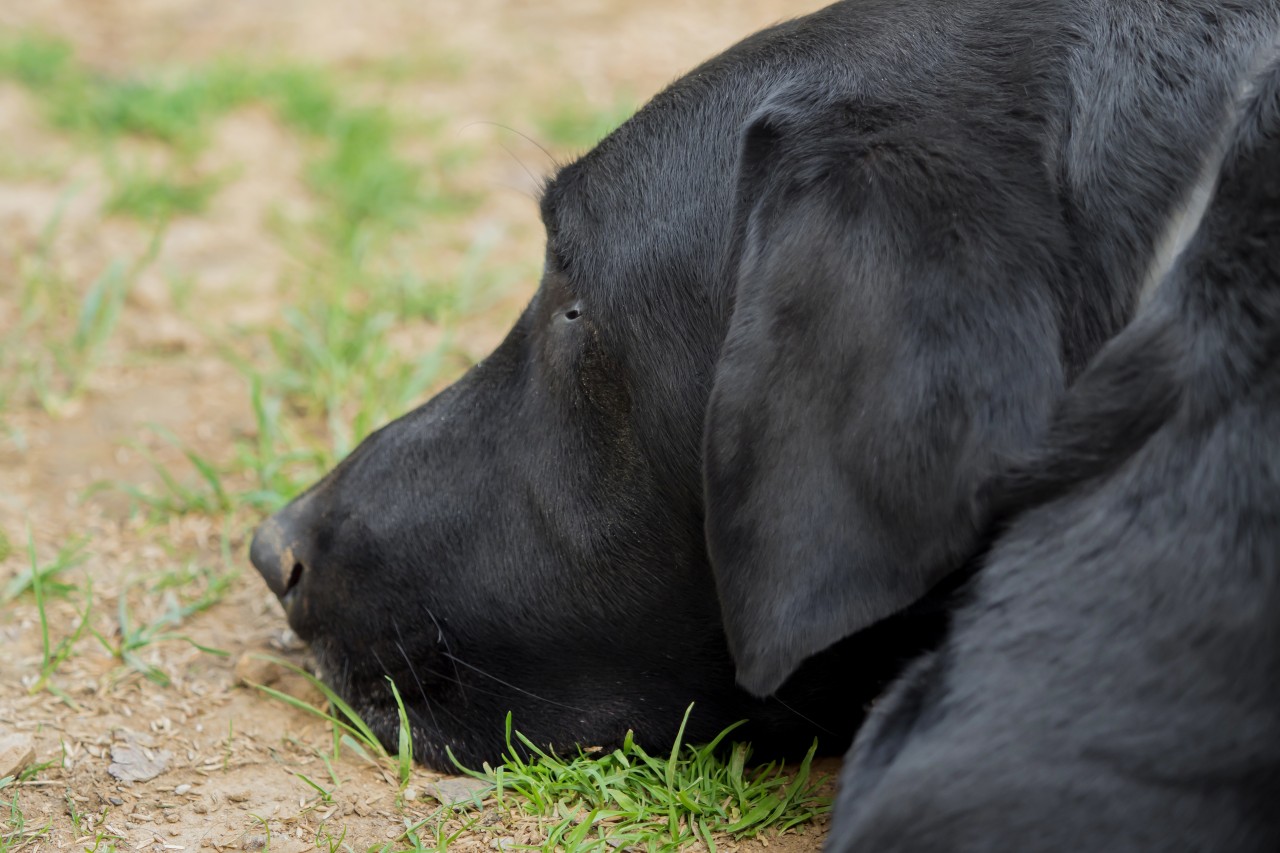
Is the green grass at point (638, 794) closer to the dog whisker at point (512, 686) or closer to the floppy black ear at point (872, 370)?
the dog whisker at point (512, 686)

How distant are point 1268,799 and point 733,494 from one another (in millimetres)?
799

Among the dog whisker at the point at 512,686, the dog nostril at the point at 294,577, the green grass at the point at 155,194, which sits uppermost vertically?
the green grass at the point at 155,194

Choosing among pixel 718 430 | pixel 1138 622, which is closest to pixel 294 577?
pixel 718 430

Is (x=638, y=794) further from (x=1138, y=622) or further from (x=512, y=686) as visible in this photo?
(x=1138, y=622)

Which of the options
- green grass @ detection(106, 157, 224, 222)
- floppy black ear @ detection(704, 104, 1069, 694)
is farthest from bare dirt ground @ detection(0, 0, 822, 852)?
floppy black ear @ detection(704, 104, 1069, 694)

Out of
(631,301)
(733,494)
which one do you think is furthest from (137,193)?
(733,494)

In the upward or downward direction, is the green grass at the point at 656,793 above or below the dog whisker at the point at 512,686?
below

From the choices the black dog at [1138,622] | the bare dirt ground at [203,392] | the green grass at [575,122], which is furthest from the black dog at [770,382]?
the green grass at [575,122]

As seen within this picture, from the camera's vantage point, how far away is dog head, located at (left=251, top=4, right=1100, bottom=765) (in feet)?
6.15

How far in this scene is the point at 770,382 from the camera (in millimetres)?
1990

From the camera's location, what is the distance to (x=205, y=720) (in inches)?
108

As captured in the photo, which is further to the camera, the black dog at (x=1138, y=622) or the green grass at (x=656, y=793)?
the green grass at (x=656, y=793)

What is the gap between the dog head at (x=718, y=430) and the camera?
6.15 ft

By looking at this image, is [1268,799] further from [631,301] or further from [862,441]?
[631,301]
